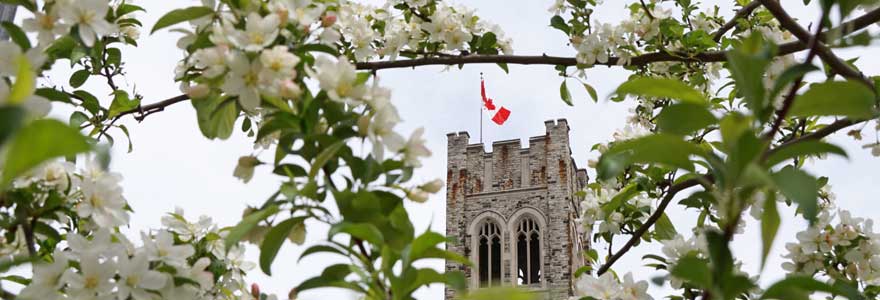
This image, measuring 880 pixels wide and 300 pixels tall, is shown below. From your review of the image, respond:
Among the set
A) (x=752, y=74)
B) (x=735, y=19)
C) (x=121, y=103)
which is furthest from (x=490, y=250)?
(x=752, y=74)

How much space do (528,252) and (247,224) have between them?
19217mm

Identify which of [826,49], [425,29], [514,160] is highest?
[514,160]

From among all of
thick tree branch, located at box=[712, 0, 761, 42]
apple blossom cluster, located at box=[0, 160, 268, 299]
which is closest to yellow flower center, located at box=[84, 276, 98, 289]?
apple blossom cluster, located at box=[0, 160, 268, 299]

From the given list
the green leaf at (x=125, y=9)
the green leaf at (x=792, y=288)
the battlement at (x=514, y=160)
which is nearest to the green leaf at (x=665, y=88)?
the green leaf at (x=792, y=288)

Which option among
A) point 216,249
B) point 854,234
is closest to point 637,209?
point 854,234

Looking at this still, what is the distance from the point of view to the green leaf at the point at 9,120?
0.32 m

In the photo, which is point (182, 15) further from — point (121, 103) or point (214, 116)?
point (121, 103)

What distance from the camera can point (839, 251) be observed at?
1.24 metres

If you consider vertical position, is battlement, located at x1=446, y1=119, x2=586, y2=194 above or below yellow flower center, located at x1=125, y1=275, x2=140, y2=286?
above

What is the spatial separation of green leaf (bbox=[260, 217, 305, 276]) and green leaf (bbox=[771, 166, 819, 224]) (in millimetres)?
379

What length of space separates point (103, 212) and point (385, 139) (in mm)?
335

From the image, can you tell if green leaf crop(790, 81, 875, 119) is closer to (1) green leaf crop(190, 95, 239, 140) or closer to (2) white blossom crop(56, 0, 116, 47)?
(1) green leaf crop(190, 95, 239, 140)

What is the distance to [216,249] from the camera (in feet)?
3.37

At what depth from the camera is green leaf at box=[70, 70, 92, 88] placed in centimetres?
145
